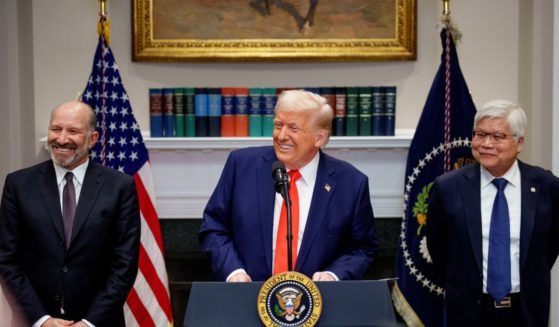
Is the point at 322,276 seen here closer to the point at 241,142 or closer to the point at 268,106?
the point at 241,142

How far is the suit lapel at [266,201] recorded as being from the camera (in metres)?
3.06

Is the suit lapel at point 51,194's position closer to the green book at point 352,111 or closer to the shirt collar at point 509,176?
the shirt collar at point 509,176

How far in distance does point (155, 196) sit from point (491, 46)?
2.47 meters

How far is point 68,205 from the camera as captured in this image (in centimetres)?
333

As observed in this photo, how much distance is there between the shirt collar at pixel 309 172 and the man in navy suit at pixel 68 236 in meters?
0.78

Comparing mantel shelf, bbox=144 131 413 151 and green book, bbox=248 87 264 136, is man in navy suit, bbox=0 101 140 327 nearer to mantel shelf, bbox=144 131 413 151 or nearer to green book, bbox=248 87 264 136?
mantel shelf, bbox=144 131 413 151

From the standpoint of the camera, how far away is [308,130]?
306 cm

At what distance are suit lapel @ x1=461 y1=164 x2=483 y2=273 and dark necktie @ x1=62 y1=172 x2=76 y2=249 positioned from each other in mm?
1687

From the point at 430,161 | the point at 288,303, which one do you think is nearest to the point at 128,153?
the point at 430,161

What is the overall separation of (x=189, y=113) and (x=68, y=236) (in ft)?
6.83

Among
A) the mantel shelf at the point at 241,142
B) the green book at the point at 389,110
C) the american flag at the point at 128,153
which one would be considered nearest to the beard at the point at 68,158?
the american flag at the point at 128,153

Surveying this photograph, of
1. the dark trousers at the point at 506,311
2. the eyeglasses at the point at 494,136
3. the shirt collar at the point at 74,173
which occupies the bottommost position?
the dark trousers at the point at 506,311

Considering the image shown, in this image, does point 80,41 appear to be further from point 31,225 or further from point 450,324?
point 450,324

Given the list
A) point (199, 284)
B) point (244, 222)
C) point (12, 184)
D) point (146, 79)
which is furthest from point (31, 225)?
point (146, 79)
